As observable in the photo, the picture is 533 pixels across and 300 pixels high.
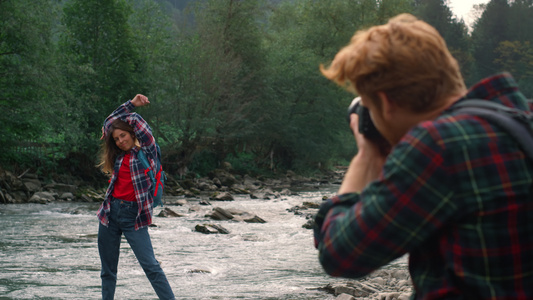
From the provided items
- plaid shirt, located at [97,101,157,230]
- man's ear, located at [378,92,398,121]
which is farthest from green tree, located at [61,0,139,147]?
man's ear, located at [378,92,398,121]

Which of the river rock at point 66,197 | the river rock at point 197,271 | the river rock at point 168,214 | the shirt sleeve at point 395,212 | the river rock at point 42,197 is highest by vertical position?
the shirt sleeve at point 395,212

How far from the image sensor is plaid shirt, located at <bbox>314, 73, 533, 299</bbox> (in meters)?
1.36

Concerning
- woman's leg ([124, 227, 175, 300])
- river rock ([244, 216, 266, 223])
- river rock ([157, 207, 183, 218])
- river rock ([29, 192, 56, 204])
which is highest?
woman's leg ([124, 227, 175, 300])

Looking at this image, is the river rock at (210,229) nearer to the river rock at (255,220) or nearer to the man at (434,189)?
the river rock at (255,220)

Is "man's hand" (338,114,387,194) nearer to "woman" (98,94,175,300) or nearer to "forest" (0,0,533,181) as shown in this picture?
"woman" (98,94,175,300)

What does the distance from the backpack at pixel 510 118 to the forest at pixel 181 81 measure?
2155 centimetres

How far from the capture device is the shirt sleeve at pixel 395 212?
1.37m

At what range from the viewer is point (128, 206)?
5762mm

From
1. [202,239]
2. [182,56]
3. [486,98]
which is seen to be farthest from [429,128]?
[182,56]

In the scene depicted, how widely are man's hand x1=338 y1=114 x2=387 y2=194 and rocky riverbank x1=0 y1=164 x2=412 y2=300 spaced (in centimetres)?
492

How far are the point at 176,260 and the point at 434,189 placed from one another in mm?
9399

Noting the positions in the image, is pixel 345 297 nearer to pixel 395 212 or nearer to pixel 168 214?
pixel 395 212

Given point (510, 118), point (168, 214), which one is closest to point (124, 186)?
point (510, 118)

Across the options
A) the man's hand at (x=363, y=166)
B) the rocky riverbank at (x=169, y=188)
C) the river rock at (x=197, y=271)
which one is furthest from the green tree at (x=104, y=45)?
the man's hand at (x=363, y=166)
